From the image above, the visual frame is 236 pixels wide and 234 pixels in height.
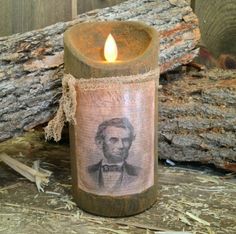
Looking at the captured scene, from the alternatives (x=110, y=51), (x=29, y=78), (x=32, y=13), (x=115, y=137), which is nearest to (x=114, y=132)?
(x=115, y=137)

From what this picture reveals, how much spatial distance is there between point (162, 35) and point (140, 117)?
15.2 inches

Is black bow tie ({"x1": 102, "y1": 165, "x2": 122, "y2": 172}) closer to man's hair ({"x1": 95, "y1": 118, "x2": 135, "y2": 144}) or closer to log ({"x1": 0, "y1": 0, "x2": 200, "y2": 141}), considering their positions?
man's hair ({"x1": 95, "y1": 118, "x2": 135, "y2": 144})

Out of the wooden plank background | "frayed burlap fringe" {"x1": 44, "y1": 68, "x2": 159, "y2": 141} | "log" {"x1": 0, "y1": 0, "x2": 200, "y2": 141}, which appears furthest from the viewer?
the wooden plank background

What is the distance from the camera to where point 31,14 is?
1.52 m

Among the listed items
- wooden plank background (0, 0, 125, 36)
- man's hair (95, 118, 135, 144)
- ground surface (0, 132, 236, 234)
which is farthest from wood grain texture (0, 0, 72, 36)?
man's hair (95, 118, 135, 144)

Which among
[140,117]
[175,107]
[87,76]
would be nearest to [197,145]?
[175,107]

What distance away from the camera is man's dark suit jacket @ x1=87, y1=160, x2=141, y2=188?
3.06 ft

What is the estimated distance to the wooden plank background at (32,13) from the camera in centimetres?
150

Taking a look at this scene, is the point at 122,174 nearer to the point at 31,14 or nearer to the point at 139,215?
the point at 139,215

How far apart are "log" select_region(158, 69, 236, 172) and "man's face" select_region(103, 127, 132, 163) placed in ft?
0.94

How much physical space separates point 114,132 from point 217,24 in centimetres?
84

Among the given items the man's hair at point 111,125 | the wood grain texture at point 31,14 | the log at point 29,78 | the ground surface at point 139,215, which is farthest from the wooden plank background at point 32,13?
the man's hair at point 111,125

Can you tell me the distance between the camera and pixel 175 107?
1184 millimetres

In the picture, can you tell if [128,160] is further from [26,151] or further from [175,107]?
[26,151]
